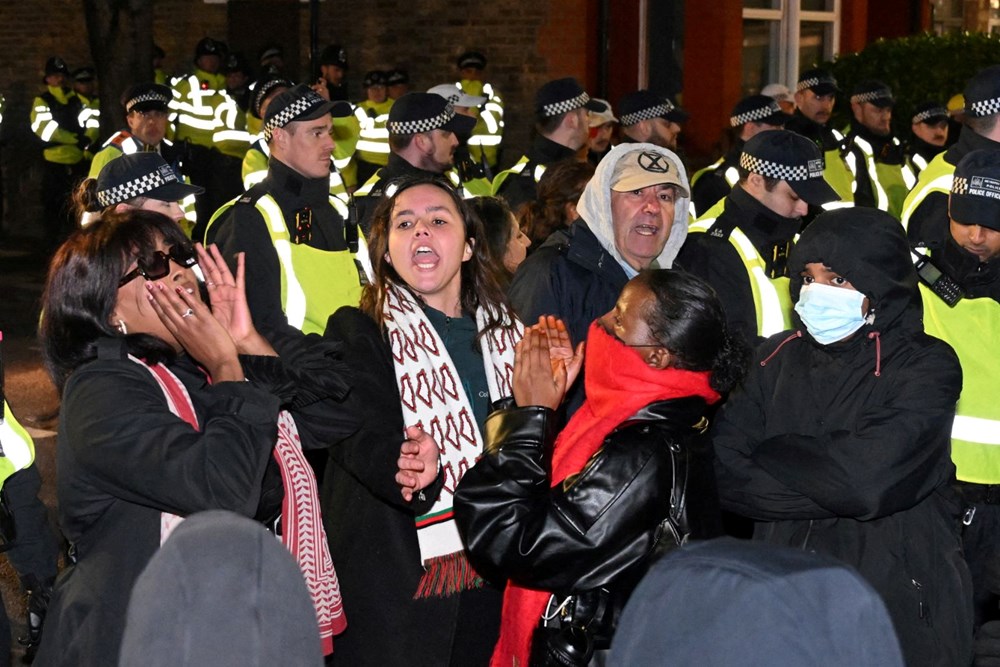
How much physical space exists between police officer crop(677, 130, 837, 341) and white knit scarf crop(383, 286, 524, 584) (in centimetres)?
175

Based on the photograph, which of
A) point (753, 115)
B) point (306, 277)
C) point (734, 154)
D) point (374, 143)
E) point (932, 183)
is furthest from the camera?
point (374, 143)

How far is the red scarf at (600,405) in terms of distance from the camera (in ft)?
11.0

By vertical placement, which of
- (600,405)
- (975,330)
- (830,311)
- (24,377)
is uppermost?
(830,311)

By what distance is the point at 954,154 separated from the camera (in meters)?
6.59

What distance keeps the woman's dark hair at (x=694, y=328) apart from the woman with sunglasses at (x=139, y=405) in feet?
3.11

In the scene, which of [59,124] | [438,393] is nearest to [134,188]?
[438,393]

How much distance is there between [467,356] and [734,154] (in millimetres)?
5790

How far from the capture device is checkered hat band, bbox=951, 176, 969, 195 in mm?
4805

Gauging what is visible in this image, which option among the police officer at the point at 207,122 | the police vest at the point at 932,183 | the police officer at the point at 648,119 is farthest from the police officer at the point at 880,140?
the police officer at the point at 207,122

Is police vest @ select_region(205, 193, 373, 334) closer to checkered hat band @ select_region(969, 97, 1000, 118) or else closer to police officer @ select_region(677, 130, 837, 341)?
police officer @ select_region(677, 130, 837, 341)

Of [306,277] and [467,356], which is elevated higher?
[467,356]

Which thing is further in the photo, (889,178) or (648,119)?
(889,178)

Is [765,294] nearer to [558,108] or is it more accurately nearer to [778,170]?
[778,170]

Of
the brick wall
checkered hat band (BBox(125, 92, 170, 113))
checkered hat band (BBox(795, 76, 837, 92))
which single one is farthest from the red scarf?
the brick wall
